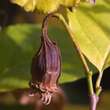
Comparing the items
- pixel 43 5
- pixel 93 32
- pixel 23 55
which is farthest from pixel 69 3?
pixel 23 55

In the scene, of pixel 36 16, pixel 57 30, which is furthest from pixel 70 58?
pixel 36 16

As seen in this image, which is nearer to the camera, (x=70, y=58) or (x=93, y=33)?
(x=93, y=33)

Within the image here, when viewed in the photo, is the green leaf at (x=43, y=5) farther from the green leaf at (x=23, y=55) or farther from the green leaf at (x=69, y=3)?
the green leaf at (x=23, y=55)

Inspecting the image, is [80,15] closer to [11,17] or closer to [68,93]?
[11,17]

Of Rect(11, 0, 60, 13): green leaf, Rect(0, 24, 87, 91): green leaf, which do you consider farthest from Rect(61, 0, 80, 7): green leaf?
Rect(0, 24, 87, 91): green leaf

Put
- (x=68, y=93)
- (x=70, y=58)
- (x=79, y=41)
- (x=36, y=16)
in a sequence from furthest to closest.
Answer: (x=68, y=93), (x=36, y=16), (x=70, y=58), (x=79, y=41)

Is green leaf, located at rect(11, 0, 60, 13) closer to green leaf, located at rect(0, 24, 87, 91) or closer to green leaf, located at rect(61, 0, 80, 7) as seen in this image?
green leaf, located at rect(61, 0, 80, 7)
